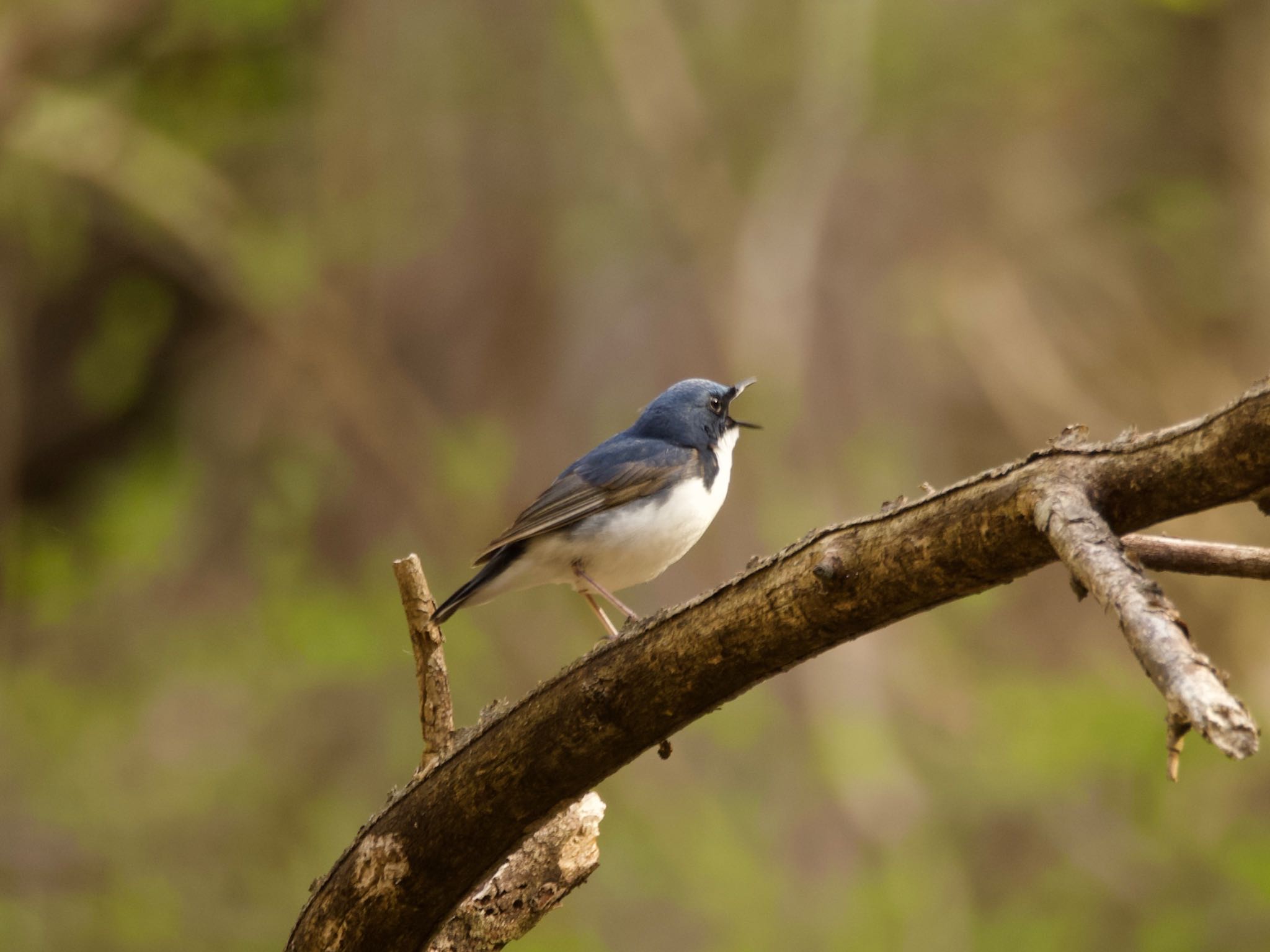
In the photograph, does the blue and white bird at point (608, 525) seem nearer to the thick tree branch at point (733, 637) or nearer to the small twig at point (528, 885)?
the small twig at point (528, 885)

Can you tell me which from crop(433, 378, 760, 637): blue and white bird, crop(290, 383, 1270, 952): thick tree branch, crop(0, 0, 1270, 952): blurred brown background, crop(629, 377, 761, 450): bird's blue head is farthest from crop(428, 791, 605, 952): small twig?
crop(0, 0, 1270, 952): blurred brown background

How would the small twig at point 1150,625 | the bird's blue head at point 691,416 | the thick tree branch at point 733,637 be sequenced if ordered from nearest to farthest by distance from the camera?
the small twig at point 1150,625, the thick tree branch at point 733,637, the bird's blue head at point 691,416

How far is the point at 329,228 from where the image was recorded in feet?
29.7

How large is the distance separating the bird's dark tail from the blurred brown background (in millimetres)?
4041

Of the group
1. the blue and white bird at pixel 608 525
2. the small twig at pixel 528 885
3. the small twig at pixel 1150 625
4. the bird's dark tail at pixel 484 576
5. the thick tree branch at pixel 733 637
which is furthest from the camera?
the blue and white bird at pixel 608 525

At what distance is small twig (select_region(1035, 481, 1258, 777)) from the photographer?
146cm

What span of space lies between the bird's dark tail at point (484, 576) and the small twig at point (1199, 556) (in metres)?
2.27

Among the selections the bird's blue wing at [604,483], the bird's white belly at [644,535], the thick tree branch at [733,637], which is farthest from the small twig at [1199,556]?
the bird's blue wing at [604,483]

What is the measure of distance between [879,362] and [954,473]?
131 cm

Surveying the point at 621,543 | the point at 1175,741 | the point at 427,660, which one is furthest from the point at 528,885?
the point at 1175,741

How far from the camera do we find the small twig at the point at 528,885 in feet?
10.3

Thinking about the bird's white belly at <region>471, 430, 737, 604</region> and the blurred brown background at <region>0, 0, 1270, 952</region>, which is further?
the blurred brown background at <region>0, 0, 1270, 952</region>

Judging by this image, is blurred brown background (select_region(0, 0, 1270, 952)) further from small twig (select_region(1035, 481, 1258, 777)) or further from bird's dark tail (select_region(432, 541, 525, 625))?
small twig (select_region(1035, 481, 1258, 777))

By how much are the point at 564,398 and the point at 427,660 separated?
7571 mm
